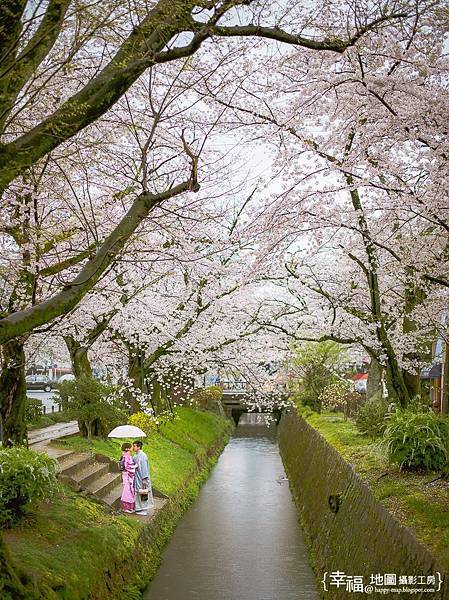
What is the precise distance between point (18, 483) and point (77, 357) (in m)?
8.49

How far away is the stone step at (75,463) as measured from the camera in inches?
504

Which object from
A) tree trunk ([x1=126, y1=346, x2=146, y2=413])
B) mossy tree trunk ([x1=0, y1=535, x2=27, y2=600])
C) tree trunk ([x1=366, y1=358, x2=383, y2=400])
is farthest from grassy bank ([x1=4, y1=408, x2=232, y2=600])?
tree trunk ([x1=366, y1=358, x2=383, y2=400])

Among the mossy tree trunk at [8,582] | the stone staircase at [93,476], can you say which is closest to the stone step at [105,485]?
the stone staircase at [93,476]

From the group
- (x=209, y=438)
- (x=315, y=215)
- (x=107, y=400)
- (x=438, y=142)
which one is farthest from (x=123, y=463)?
(x=209, y=438)

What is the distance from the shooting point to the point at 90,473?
13.7 meters

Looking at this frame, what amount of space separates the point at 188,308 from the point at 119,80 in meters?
14.0

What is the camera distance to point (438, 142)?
731cm

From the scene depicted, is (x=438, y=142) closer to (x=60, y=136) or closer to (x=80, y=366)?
(x=60, y=136)

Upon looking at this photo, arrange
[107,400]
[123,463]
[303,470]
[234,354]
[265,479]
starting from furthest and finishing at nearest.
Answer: [234,354] < [265,479] < [303,470] < [107,400] < [123,463]

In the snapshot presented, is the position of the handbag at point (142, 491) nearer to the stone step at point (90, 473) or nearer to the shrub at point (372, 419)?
the stone step at point (90, 473)

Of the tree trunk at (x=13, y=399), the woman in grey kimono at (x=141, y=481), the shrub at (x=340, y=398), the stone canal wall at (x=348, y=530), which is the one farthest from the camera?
the shrub at (x=340, y=398)

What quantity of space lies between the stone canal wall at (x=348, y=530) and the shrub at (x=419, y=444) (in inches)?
30.6

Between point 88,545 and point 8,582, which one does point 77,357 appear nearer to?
point 88,545

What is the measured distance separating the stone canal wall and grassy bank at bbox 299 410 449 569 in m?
0.12
